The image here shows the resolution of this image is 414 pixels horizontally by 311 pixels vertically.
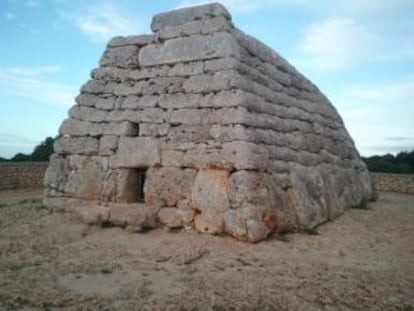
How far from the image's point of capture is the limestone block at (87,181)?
708 cm

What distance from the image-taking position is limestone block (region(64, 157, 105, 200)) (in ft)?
23.2

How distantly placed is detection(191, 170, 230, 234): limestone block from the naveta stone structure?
0.02 meters

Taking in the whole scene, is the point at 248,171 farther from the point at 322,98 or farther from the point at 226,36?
the point at 322,98

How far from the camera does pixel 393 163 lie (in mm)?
21766

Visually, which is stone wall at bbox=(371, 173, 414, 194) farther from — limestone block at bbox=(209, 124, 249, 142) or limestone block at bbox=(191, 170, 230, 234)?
limestone block at bbox=(191, 170, 230, 234)

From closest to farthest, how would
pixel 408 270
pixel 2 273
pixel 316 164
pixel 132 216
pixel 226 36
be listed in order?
pixel 2 273 < pixel 408 270 < pixel 132 216 < pixel 226 36 < pixel 316 164

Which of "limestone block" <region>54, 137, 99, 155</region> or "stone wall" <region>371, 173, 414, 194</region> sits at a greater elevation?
"limestone block" <region>54, 137, 99, 155</region>

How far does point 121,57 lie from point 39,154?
39.6ft

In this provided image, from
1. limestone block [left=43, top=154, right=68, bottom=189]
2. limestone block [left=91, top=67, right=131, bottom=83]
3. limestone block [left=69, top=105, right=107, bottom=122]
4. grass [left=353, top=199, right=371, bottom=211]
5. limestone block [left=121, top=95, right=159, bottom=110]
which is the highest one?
limestone block [left=91, top=67, right=131, bottom=83]

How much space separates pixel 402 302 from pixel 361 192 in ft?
20.9

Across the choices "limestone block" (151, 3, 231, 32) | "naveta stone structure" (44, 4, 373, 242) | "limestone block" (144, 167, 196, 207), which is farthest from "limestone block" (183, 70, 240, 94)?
"limestone block" (144, 167, 196, 207)

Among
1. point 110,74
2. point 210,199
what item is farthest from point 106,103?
point 210,199

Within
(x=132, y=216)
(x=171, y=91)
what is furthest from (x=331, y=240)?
(x=171, y=91)

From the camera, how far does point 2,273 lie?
4.49 meters
